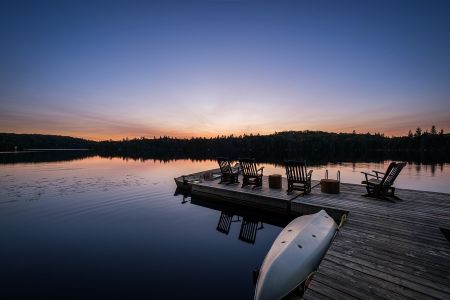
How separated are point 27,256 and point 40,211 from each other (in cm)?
701

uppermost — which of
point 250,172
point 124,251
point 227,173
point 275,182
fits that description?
point 250,172

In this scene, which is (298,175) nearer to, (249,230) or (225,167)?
(249,230)

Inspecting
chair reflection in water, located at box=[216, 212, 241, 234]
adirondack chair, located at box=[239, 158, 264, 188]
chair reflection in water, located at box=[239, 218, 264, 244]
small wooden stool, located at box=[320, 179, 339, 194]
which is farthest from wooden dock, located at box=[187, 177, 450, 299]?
chair reflection in water, located at box=[216, 212, 241, 234]

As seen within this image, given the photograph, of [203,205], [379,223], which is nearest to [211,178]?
[203,205]

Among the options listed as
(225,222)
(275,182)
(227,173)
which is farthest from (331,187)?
(227,173)

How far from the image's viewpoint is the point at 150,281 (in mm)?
6562

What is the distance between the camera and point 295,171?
11141 mm

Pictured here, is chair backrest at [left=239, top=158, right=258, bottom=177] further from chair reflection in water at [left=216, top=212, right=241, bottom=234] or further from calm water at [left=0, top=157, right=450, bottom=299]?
chair reflection in water at [left=216, top=212, right=241, bottom=234]

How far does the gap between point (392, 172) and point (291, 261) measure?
7.53 m

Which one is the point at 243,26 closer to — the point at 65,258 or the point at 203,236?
the point at 203,236

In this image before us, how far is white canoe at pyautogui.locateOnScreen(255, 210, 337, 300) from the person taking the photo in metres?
4.20

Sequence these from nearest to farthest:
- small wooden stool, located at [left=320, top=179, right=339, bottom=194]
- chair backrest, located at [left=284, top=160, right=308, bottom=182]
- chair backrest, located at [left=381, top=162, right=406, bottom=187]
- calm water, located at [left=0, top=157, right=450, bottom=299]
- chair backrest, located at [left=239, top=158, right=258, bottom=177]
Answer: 1. calm water, located at [left=0, top=157, right=450, bottom=299]
2. chair backrest, located at [left=381, top=162, right=406, bottom=187]
3. chair backrest, located at [left=284, top=160, right=308, bottom=182]
4. small wooden stool, located at [left=320, top=179, right=339, bottom=194]
5. chair backrest, located at [left=239, top=158, right=258, bottom=177]

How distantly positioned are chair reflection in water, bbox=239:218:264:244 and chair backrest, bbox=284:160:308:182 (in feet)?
9.73

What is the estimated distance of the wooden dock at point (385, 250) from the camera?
145 inches
